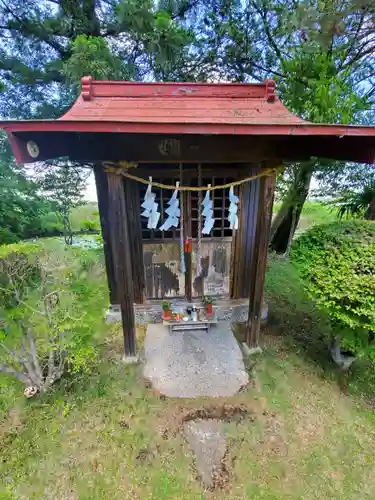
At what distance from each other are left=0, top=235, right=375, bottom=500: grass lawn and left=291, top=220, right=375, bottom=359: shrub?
90 cm

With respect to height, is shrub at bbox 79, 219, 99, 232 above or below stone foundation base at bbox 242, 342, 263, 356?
above

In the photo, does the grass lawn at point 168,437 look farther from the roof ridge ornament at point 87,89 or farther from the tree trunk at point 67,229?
the tree trunk at point 67,229

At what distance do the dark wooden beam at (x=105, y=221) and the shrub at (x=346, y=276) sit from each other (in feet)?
9.83

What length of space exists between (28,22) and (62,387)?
7.29 metres

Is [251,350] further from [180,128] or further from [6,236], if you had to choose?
[6,236]

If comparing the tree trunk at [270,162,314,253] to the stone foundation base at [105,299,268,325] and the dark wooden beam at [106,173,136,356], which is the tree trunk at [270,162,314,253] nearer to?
the stone foundation base at [105,299,268,325]

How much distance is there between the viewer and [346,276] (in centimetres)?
278

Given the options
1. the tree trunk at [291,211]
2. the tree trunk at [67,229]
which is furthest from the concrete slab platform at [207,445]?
the tree trunk at [67,229]

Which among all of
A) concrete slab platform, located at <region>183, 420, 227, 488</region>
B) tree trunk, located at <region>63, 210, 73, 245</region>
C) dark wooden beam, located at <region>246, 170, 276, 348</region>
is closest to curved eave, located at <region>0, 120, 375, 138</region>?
dark wooden beam, located at <region>246, 170, 276, 348</region>

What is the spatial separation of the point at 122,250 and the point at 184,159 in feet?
4.60

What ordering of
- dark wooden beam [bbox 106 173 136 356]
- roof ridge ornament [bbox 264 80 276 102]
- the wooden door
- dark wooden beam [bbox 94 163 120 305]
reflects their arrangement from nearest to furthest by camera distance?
dark wooden beam [bbox 106 173 136 356]
roof ridge ornament [bbox 264 80 276 102]
dark wooden beam [bbox 94 163 120 305]
the wooden door

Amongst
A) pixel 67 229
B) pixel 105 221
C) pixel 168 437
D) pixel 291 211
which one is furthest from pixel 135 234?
pixel 67 229

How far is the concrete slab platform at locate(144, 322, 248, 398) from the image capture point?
327 centimetres

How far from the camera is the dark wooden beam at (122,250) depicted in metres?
2.96
